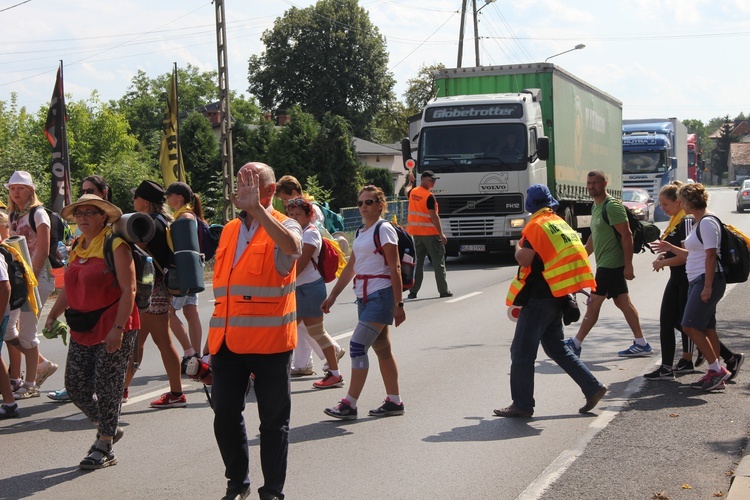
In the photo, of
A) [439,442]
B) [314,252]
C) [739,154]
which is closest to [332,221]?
[314,252]

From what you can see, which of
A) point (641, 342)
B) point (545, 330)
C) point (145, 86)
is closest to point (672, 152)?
point (641, 342)

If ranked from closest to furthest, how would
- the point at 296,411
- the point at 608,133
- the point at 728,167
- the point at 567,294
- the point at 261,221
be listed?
the point at 261,221
the point at 567,294
the point at 296,411
the point at 608,133
the point at 728,167

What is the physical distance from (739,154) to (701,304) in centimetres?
15523

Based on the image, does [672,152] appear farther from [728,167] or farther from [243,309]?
[728,167]

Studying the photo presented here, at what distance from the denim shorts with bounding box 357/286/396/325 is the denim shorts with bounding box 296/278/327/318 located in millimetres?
1217

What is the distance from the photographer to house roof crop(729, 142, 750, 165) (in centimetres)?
15020

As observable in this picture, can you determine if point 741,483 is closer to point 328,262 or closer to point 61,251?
point 328,262

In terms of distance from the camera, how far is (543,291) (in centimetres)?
721

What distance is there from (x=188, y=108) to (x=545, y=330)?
10172 cm

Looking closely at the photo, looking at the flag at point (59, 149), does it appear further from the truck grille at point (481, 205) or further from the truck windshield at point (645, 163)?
the truck windshield at point (645, 163)

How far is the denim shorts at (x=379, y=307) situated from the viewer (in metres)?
7.27

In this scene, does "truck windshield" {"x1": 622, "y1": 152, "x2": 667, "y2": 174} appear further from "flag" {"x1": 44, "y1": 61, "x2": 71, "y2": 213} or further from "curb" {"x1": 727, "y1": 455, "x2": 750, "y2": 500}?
"curb" {"x1": 727, "y1": 455, "x2": 750, "y2": 500}

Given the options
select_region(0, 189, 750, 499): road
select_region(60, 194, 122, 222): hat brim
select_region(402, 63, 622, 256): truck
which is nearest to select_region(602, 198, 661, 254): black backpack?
select_region(0, 189, 750, 499): road

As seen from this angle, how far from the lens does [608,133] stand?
98.1 feet
